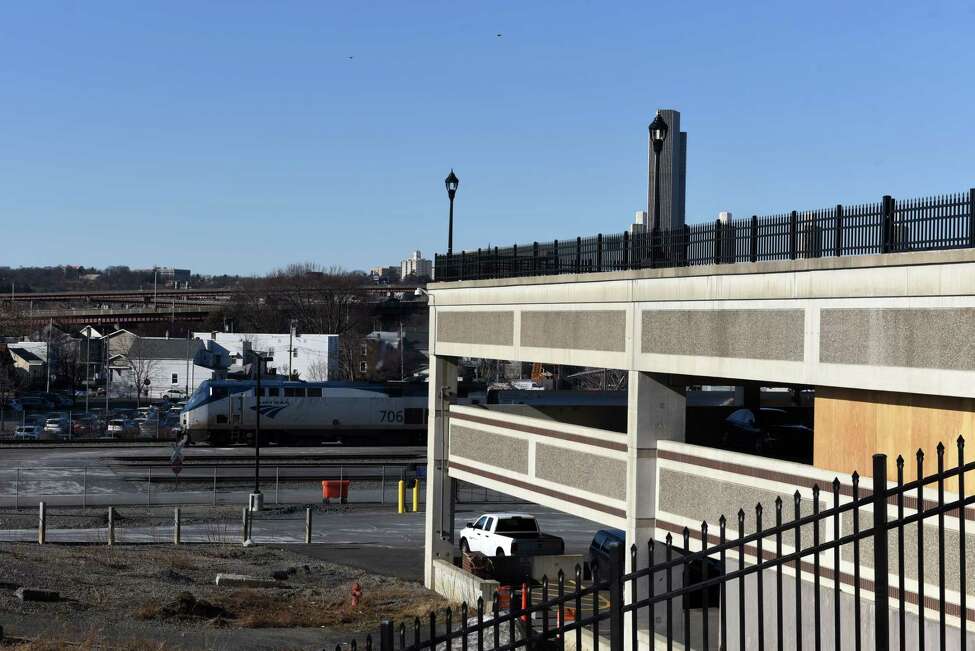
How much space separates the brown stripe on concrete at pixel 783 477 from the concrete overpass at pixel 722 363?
34 millimetres

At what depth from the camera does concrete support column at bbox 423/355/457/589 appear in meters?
31.0

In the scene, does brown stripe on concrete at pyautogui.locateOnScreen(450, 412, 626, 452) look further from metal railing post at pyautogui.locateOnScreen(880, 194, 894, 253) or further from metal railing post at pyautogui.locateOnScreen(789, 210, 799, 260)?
metal railing post at pyautogui.locateOnScreen(880, 194, 894, 253)

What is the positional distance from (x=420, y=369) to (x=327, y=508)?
311ft

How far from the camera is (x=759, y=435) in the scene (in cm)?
2520

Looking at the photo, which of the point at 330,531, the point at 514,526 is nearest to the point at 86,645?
the point at 514,526

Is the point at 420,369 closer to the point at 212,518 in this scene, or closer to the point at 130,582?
the point at 212,518

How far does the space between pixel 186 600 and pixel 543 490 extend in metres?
8.93

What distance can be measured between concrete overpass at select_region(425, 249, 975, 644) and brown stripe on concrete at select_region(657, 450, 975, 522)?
34 millimetres

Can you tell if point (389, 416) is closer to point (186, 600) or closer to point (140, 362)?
point (186, 600)

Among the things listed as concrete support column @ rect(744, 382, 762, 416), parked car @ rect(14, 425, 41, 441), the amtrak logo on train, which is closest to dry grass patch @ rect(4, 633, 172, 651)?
concrete support column @ rect(744, 382, 762, 416)

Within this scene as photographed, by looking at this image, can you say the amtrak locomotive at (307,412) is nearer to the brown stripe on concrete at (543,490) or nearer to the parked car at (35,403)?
the parked car at (35,403)

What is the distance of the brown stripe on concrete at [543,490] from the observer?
21.6 metres

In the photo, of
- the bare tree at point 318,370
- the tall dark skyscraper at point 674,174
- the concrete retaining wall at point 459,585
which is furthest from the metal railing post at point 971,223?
the bare tree at point 318,370

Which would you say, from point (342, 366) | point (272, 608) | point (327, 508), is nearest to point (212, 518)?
point (327, 508)
